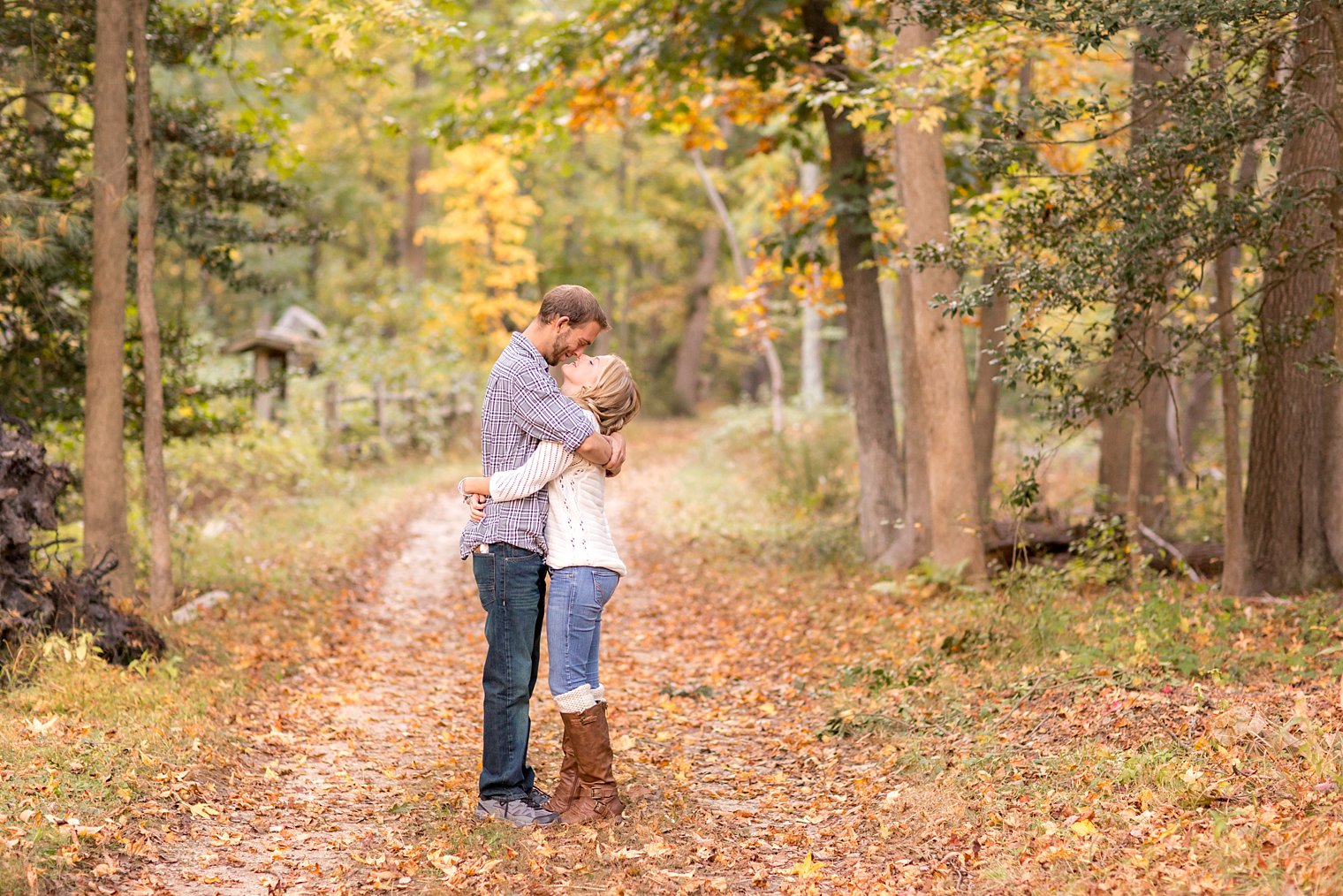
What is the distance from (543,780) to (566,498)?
5.54ft

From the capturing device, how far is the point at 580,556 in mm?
4922

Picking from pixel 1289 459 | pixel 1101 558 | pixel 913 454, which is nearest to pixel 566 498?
pixel 1101 558

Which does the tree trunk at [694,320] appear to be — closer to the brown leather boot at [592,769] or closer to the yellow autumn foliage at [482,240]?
the yellow autumn foliage at [482,240]

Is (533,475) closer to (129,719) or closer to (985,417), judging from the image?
(129,719)

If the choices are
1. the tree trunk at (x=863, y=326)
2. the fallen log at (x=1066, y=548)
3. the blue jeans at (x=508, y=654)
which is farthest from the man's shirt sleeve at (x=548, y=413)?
the tree trunk at (x=863, y=326)

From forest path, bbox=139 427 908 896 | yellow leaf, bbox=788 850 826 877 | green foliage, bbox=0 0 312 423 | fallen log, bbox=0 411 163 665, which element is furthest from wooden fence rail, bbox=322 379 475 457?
yellow leaf, bbox=788 850 826 877

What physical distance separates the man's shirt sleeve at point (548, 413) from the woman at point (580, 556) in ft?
0.35

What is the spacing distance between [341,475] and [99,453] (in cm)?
957

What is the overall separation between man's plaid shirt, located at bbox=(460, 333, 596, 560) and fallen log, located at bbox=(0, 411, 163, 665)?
317 centimetres

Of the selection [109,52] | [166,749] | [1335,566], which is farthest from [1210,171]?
[109,52]

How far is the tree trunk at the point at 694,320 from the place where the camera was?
114ft

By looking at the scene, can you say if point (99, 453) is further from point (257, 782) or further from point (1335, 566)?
point (1335, 566)

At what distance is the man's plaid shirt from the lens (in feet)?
15.6

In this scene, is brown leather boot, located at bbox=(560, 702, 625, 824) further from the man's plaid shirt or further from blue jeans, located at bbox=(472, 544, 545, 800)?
the man's plaid shirt
